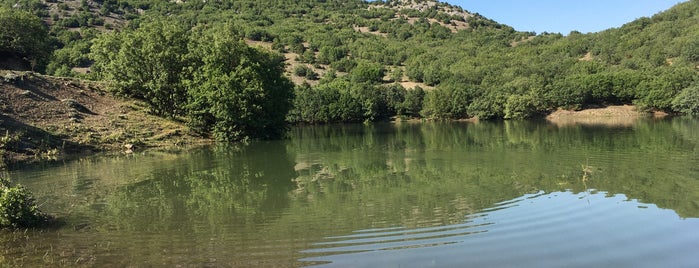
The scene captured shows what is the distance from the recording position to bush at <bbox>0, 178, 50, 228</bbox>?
1329 centimetres

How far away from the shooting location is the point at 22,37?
5953cm

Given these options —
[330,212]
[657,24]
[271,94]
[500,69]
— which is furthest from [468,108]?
[330,212]

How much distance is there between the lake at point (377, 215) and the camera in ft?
35.6

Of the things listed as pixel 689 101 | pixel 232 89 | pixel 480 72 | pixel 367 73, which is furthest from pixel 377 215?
pixel 367 73

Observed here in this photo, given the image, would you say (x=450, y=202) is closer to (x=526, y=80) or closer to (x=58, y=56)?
(x=526, y=80)

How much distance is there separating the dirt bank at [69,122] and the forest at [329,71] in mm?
3107

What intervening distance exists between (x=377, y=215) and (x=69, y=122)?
40.6 metres

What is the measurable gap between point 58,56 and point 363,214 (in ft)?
422

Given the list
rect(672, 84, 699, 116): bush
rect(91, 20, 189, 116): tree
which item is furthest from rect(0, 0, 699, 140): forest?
rect(672, 84, 699, 116): bush

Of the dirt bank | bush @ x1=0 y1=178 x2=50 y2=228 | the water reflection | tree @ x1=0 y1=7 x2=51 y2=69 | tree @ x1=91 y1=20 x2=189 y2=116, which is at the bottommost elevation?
the water reflection

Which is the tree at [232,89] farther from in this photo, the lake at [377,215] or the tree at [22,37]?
the tree at [22,37]

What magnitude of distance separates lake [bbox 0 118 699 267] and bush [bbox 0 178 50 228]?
561 millimetres

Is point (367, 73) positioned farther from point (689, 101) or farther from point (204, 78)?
point (204, 78)

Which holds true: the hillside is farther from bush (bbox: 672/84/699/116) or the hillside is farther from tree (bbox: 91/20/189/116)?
tree (bbox: 91/20/189/116)
